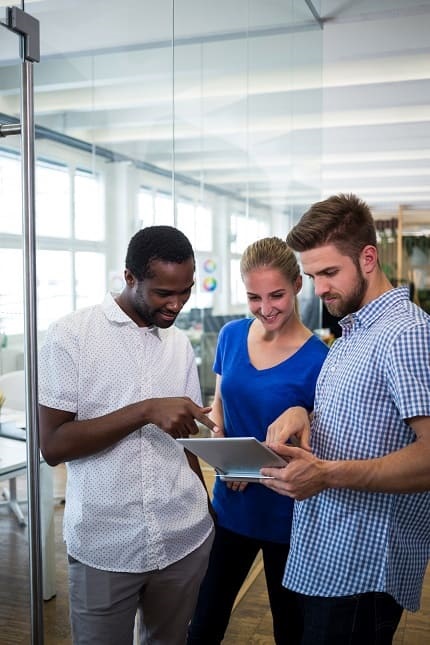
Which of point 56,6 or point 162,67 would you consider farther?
point 162,67

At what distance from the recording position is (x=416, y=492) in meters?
1.38

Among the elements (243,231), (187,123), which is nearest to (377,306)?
(187,123)

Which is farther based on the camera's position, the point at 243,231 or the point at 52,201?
the point at 243,231

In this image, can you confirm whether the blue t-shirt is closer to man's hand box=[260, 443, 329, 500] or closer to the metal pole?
man's hand box=[260, 443, 329, 500]

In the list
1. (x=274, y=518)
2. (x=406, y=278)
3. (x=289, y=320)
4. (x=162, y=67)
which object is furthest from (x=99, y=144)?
(x=406, y=278)

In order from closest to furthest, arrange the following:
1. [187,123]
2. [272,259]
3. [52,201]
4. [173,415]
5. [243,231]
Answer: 1. [173,415]
2. [52,201]
3. [272,259]
4. [187,123]
5. [243,231]

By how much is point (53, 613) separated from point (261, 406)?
0.81 m

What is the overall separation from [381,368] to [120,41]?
1.38m

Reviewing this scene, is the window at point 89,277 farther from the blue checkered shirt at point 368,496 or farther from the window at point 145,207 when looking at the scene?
the blue checkered shirt at point 368,496

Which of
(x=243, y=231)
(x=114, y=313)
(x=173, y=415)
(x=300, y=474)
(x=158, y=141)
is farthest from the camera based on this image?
(x=243, y=231)

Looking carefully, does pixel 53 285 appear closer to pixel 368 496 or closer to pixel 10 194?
pixel 10 194

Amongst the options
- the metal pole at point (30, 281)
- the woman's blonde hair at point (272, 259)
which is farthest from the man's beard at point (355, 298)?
the metal pole at point (30, 281)

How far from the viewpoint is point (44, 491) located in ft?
6.02

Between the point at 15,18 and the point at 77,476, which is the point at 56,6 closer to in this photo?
the point at 15,18
